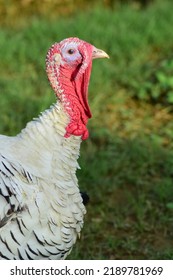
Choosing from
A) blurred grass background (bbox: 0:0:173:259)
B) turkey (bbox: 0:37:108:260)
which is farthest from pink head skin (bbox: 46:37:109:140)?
blurred grass background (bbox: 0:0:173:259)

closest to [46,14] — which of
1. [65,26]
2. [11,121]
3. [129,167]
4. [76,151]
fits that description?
[65,26]

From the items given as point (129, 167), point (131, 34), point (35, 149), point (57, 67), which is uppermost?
point (131, 34)

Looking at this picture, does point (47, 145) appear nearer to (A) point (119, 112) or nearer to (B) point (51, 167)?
(B) point (51, 167)

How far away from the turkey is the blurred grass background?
1.10 metres

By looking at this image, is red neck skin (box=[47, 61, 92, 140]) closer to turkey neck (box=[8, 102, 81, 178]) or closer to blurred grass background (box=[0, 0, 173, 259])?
turkey neck (box=[8, 102, 81, 178])

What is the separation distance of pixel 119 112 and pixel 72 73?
3.03 meters

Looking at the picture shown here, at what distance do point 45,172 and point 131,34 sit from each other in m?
4.16

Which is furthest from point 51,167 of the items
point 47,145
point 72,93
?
point 72,93

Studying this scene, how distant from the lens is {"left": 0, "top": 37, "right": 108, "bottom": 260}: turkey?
3.03 m

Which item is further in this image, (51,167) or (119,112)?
(119,112)

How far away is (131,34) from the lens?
710 centimetres

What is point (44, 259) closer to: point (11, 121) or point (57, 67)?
point (57, 67)

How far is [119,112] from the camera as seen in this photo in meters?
6.16

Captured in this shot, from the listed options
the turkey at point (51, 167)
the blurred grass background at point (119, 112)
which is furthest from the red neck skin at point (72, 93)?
the blurred grass background at point (119, 112)
